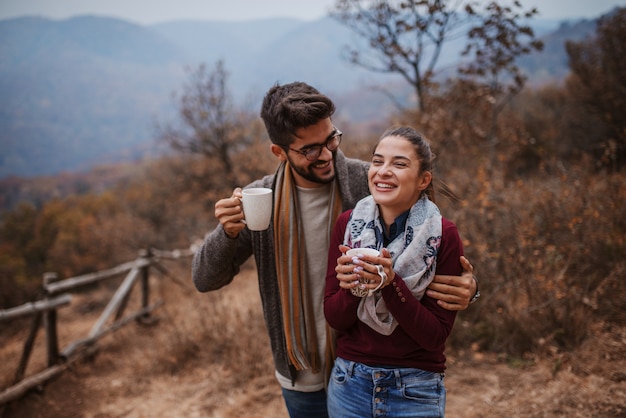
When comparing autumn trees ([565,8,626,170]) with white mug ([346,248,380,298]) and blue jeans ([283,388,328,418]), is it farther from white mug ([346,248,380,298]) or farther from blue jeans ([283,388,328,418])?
white mug ([346,248,380,298])

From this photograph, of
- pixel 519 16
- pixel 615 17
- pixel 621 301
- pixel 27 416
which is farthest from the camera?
pixel 615 17

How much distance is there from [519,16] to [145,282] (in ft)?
24.7

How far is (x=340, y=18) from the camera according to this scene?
6.93 metres

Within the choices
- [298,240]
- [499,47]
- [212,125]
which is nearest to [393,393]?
[298,240]

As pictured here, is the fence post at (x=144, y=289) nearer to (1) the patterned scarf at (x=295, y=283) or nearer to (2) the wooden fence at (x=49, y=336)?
(2) the wooden fence at (x=49, y=336)

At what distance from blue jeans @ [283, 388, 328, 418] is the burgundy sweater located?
470 mm

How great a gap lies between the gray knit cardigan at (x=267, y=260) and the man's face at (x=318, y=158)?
0.24 ft

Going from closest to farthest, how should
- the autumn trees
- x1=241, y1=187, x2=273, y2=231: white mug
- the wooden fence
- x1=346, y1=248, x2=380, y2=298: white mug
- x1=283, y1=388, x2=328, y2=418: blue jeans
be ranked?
x1=346, y1=248, x2=380, y2=298: white mug
x1=241, y1=187, x2=273, y2=231: white mug
x1=283, y1=388, x2=328, y2=418: blue jeans
the wooden fence
the autumn trees

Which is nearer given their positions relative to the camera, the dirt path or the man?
the man

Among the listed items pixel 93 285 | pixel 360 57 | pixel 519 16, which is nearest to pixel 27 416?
pixel 360 57

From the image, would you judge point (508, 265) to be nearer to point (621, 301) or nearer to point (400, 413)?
point (621, 301)

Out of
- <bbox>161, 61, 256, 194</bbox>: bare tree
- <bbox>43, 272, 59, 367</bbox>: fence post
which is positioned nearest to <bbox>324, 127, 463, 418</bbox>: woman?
<bbox>43, 272, 59, 367</bbox>: fence post

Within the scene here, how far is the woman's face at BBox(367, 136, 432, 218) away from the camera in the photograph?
4.68ft

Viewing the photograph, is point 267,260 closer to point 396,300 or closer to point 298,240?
point 298,240
